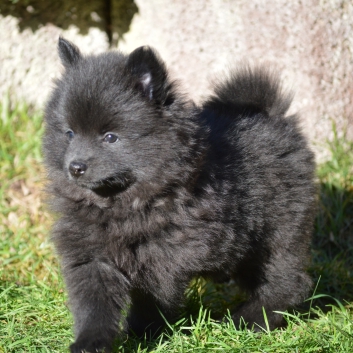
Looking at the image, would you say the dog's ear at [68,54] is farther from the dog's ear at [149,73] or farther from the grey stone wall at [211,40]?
the grey stone wall at [211,40]

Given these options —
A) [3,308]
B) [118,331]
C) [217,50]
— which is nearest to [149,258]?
[118,331]

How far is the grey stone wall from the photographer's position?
18.3 feet

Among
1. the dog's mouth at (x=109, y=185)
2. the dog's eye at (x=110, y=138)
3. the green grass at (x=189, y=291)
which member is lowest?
the green grass at (x=189, y=291)

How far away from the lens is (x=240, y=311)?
4.09 m

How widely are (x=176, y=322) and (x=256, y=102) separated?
5.30 ft

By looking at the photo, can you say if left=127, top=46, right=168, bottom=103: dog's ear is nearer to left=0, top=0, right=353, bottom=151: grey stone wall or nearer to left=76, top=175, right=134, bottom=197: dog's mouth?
left=76, top=175, right=134, bottom=197: dog's mouth

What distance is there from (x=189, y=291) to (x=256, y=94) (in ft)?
4.73

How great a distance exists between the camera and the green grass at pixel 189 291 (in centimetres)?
352

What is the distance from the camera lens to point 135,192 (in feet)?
10.7

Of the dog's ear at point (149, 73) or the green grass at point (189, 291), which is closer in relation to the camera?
the dog's ear at point (149, 73)

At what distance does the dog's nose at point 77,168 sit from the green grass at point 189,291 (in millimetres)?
615

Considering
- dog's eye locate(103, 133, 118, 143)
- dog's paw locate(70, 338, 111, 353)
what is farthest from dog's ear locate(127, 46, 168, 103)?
dog's paw locate(70, 338, 111, 353)

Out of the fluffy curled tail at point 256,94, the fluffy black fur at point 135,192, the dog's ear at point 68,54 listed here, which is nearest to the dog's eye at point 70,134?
the fluffy black fur at point 135,192

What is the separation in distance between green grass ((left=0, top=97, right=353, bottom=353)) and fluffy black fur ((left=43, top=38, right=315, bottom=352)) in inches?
14.0
